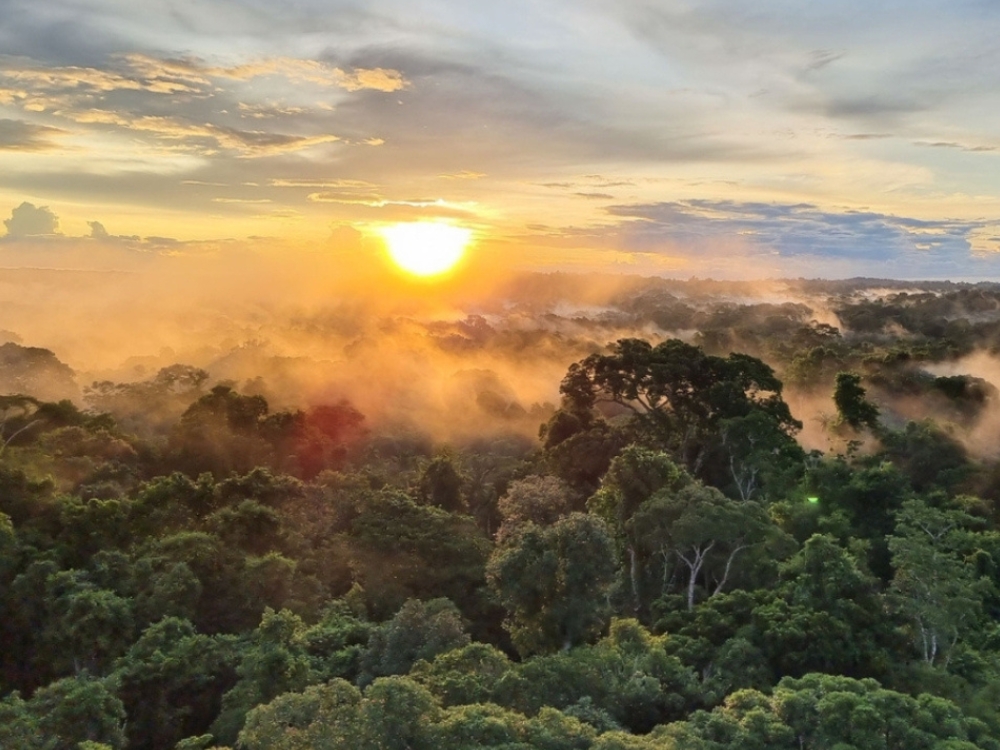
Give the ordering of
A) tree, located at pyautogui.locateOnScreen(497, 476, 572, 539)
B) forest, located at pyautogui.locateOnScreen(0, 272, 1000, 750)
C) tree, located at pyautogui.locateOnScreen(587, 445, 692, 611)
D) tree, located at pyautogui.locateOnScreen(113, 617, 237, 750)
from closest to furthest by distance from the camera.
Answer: forest, located at pyautogui.locateOnScreen(0, 272, 1000, 750)
tree, located at pyautogui.locateOnScreen(113, 617, 237, 750)
tree, located at pyautogui.locateOnScreen(587, 445, 692, 611)
tree, located at pyautogui.locateOnScreen(497, 476, 572, 539)

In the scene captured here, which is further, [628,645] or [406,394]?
[406,394]

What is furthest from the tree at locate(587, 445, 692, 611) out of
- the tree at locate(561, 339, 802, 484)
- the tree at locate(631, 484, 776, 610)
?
the tree at locate(561, 339, 802, 484)

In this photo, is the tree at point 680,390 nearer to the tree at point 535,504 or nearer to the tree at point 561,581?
the tree at point 535,504

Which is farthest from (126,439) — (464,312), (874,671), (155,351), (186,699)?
(464,312)

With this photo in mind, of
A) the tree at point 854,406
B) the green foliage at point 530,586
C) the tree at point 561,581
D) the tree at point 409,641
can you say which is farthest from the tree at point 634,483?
the tree at point 854,406

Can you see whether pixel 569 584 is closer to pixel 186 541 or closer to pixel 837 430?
pixel 186 541

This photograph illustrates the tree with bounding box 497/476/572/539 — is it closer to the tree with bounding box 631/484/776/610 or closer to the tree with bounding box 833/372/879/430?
the tree with bounding box 631/484/776/610

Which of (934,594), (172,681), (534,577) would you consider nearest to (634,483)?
(534,577)

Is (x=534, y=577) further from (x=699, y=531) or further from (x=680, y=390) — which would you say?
(x=680, y=390)
